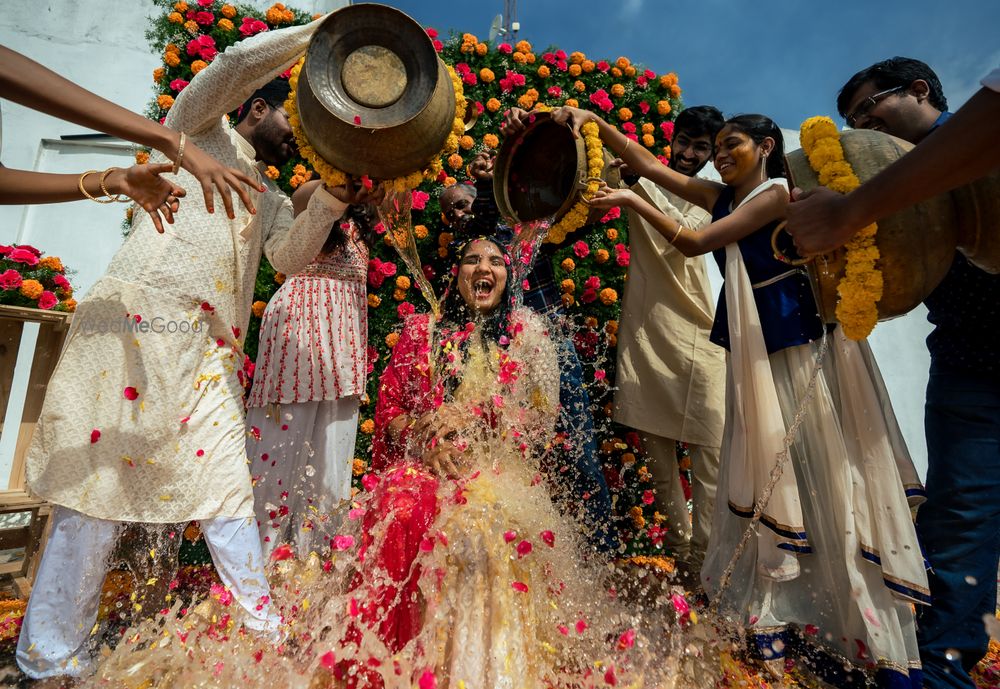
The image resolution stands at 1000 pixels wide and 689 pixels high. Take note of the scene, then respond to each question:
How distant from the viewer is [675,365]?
3.52 metres

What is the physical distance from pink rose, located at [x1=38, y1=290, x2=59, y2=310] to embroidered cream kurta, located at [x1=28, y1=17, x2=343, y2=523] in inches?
55.5

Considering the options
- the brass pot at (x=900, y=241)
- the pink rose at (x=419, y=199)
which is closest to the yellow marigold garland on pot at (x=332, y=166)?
the brass pot at (x=900, y=241)

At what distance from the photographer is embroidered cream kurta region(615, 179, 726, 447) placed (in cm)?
345

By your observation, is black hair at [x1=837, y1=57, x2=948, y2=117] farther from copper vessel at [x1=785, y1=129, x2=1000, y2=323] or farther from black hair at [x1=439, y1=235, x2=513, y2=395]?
black hair at [x1=439, y1=235, x2=513, y2=395]

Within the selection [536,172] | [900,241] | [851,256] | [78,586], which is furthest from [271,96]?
[900,241]

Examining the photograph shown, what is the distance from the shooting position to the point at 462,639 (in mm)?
1757

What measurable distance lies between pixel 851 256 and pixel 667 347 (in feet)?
5.67

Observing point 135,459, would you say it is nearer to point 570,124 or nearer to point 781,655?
point 570,124

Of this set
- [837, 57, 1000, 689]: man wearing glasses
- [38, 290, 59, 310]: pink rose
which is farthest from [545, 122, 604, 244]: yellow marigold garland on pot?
[38, 290, 59, 310]: pink rose

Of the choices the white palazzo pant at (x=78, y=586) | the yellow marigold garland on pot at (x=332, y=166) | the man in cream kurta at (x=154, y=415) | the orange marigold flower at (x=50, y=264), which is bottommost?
the white palazzo pant at (x=78, y=586)

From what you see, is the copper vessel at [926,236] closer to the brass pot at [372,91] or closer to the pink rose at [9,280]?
the brass pot at [372,91]

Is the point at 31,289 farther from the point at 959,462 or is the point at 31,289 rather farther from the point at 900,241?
the point at 959,462

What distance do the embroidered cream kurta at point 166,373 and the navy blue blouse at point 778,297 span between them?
2.19 meters

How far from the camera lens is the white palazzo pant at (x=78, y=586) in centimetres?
198
